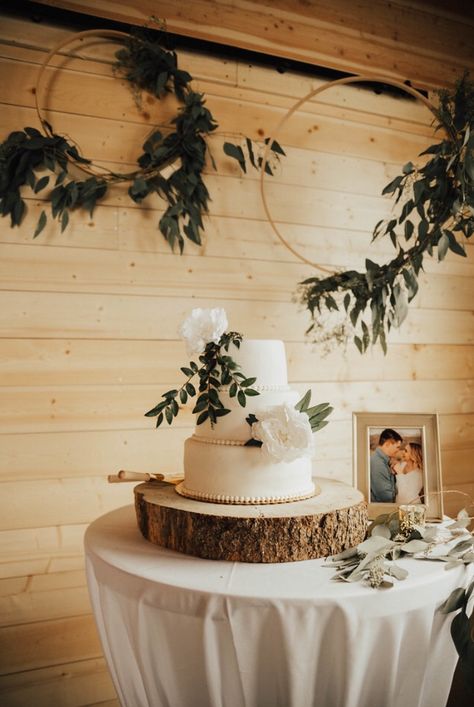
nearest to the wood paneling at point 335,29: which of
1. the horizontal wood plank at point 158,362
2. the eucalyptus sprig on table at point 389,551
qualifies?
the horizontal wood plank at point 158,362

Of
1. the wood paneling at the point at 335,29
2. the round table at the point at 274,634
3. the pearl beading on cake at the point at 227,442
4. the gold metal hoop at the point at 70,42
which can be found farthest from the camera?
the wood paneling at the point at 335,29

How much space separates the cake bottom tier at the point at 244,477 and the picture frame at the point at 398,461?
0.29m

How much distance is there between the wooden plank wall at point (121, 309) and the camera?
175cm

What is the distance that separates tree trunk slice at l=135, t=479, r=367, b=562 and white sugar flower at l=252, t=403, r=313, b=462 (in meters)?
0.12

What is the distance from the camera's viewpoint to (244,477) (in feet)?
4.09

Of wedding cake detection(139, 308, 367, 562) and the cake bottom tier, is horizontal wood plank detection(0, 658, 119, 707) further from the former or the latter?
the cake bottom tier

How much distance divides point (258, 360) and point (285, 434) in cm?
19

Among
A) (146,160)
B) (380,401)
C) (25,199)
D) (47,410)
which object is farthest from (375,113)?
(47,410)

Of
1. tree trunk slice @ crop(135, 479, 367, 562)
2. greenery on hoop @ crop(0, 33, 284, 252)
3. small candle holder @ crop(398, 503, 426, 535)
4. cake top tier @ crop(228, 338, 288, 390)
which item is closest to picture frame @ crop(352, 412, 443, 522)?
small candle holder @ crop(398, 503, 426, 535)

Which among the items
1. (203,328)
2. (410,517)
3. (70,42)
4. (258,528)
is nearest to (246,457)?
(258,528)

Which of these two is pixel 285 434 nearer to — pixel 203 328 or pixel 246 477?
pixel 246 477

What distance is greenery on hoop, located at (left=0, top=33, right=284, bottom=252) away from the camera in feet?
5.66

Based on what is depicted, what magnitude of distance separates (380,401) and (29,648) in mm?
1376

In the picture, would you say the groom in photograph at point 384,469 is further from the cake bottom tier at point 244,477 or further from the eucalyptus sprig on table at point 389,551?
the cake bottom tier at point 244,477
